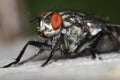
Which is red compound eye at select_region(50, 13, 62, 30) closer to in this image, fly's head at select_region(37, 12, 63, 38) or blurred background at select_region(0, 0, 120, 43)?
fly's head at select_region(37, 12, 63, 38)

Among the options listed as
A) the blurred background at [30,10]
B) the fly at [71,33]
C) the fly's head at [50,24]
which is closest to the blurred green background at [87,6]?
the blurred background at [30,10]

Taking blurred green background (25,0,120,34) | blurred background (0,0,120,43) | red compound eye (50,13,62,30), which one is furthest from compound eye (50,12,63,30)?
blurred green background (25,0,120,34)

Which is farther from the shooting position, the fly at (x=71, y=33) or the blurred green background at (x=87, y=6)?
the blurred green background at (x=87, y=6)

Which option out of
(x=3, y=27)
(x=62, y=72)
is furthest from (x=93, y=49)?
(x=3, y=27)

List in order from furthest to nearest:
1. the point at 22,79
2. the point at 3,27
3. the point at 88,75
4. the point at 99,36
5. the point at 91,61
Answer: the point at 3,27, the point at 99,36, the point at 91,61, the point at 22,79, the point at 88,75

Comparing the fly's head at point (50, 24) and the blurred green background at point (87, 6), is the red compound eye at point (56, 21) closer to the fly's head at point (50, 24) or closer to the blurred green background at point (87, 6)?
the fly's head at point (50, 24)

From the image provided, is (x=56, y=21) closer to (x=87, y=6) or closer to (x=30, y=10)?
(x=87, y=6)

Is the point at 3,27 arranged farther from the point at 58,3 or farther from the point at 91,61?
the point at 91,61

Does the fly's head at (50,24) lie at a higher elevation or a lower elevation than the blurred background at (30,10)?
higher
